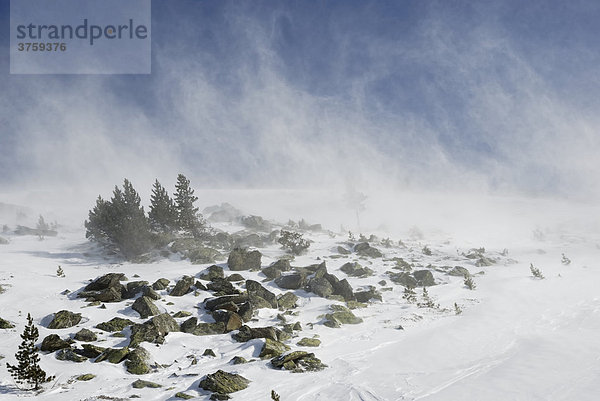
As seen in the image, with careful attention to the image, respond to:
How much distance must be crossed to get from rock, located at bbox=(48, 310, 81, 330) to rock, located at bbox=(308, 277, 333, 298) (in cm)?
1176

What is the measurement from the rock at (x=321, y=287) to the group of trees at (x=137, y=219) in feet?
53.4

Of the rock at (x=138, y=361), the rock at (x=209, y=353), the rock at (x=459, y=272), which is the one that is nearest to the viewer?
the rock at (x=138, y=361)

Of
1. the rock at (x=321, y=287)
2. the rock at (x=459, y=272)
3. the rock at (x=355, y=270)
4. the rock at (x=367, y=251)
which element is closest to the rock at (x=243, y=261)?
the rock at (x=321, y=287)

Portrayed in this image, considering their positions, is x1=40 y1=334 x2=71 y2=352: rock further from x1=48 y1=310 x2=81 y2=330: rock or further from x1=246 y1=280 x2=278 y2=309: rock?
x1=246 y1=280 x2=278 y2=309: rock

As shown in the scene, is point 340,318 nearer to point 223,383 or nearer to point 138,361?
point 223,383

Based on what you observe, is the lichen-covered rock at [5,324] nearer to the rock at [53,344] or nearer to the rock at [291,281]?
the rock at [53,344]

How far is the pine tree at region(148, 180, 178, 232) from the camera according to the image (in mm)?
31359

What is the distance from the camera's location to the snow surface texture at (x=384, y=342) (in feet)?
26.7

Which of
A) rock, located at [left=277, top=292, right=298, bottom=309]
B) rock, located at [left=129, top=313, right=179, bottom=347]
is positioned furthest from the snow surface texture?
rock, located at [left=277, top=292, right=298, bottom=309]

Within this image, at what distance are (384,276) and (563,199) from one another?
11551 cm

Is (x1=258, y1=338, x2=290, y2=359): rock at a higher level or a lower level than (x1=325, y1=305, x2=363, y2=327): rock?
higher

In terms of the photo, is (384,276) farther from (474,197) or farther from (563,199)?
(563,199)

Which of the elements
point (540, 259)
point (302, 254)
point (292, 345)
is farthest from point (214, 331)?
point (540, 259)

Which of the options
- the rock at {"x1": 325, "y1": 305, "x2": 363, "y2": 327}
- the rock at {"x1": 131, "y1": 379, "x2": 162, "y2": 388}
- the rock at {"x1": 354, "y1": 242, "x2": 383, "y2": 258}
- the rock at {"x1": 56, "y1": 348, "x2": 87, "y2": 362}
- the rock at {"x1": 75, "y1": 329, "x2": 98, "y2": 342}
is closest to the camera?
the rock at {"x1": 131, "y1": 379, "x2": 162, "y2": 388}
